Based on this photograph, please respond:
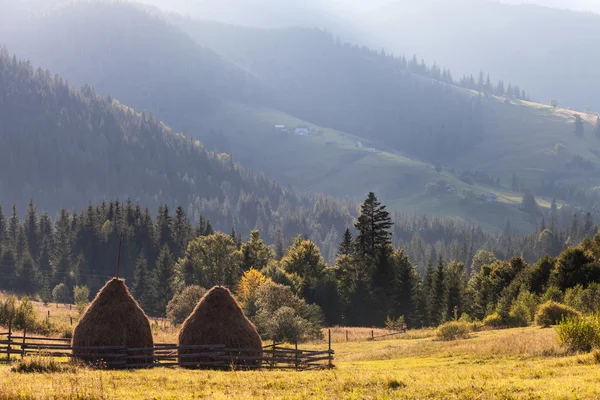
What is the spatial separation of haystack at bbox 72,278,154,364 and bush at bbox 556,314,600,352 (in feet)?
82.4

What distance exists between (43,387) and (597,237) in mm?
90887

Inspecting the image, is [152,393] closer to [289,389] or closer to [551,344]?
[289,389]

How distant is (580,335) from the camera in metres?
42.7

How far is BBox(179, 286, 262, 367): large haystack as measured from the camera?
45969mm

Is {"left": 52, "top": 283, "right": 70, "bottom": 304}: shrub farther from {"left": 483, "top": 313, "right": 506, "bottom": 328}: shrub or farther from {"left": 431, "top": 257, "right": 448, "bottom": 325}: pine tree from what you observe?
{"left": 483, "top": 313, "right": 506, "bottom": 328}: shrub

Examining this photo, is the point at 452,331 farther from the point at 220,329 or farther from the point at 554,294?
the point at 220,329

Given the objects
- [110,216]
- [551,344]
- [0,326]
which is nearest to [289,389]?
[551,344]

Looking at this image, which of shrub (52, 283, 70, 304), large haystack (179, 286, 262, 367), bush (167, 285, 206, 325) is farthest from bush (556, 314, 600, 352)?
shrub (52, 283, 70, 304)

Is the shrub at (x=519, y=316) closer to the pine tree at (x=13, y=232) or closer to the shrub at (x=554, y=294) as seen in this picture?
the shrub at (x=554, y=294)

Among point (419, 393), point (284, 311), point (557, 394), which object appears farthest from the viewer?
point (284, 311)

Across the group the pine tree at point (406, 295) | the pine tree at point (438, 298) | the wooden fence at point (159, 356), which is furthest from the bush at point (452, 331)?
the pine tree at point (406, 295)

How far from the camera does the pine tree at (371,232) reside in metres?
124

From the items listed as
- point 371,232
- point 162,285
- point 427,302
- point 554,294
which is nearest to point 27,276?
point 162,285

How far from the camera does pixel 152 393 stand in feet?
98.3
